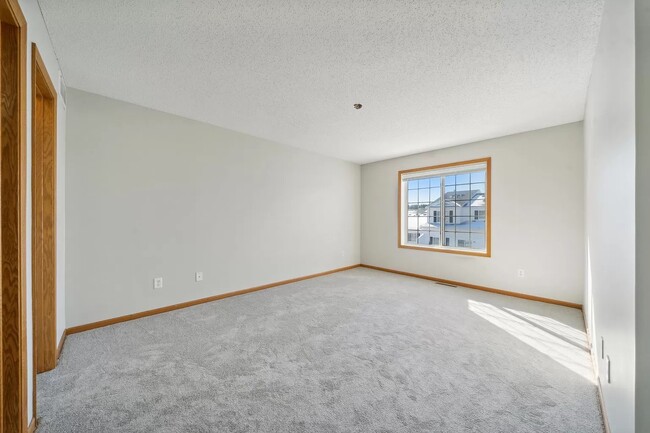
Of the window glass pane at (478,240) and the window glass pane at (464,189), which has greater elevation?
the window glass pane at (464,189)

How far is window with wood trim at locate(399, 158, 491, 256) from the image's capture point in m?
4.38

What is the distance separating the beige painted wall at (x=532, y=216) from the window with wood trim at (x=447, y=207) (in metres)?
0.14

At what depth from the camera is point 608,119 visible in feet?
4.74

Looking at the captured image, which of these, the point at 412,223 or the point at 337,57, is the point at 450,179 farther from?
the point at 337,57

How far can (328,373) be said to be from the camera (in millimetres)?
1990

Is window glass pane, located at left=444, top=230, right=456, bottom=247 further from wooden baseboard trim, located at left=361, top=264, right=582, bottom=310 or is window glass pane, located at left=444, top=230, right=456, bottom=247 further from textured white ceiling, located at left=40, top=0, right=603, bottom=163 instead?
textured white ceiling, located at left=40, top=0, right=603, bottom=163

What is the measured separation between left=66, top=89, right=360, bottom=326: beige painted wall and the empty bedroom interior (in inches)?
1.0

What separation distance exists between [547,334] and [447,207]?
99.5 inches

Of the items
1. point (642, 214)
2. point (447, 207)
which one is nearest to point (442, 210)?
point (447, 207)

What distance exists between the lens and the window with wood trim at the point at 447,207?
4.38 meters

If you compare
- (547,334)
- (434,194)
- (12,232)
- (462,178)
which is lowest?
(547,334)

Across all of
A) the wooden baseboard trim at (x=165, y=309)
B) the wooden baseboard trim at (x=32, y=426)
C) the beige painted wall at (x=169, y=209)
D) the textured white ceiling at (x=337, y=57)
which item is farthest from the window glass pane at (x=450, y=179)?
the wooden baseboard trim at (x=32, y=426)

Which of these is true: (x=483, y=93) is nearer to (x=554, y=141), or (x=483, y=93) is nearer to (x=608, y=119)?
A: (x=608, y=119)

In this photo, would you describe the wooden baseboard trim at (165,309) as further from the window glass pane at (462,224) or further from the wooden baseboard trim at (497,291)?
the window glass pane at (462,224)
